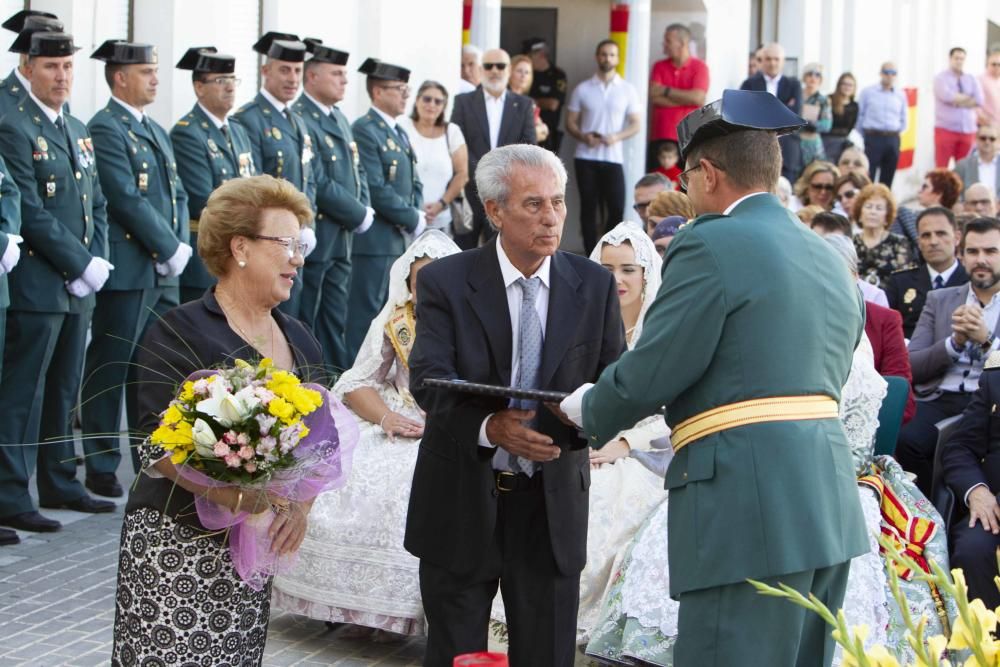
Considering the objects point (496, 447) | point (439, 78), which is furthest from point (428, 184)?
point (496, 447)

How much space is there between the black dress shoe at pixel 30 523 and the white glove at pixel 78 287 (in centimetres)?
104

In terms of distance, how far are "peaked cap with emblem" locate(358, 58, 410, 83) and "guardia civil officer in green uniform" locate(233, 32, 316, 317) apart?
1201 mm

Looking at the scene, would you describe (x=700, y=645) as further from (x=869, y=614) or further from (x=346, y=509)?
(x=346, y=509)

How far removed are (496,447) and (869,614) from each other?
204cm

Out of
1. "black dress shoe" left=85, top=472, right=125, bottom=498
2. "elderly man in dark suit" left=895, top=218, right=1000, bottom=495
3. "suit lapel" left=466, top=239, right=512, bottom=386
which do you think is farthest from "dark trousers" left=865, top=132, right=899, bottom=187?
"suit lapel" left=466, top=239, right=512, bottom=386

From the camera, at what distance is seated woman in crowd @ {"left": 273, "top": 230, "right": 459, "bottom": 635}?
593cm

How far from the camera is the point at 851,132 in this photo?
19.8 meters

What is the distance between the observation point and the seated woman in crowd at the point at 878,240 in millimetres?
10312

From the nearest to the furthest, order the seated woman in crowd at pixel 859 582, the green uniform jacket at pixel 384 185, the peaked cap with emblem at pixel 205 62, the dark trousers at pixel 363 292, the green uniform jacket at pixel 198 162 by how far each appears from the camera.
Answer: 1. the seated woman in crowd at pixel 859 582
2. the green uniform jacket at pixel 198 162
3. the peaked cap with emblem at pixel 205 62
4. the green uniform jacket at pixel 384 185
5. the dark trousers at pixel 363 292

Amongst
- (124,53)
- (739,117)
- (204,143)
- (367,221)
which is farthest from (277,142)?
(739,117)

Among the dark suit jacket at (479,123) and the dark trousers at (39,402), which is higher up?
the dark suit jacket at (479,123)

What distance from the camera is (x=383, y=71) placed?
36.2 ft

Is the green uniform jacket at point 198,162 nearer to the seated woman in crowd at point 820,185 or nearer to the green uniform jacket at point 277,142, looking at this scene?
the green uniform jacket at point 277,142

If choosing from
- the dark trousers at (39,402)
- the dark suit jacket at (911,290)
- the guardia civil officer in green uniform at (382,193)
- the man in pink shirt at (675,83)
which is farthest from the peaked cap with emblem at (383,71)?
the man in pink shirt at (675,83)
